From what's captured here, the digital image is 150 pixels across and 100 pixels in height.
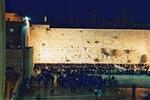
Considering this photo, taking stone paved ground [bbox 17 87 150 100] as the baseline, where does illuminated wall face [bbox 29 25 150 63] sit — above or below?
above

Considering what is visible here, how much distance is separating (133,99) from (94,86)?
2.50 metres

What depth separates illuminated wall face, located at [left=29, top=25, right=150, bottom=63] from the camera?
108 ft

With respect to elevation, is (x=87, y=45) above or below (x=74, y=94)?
above

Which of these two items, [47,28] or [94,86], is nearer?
[94,86]

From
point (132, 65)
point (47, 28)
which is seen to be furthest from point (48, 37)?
point (132, 65)

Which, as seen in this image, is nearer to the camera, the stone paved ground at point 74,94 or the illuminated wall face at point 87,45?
the stone paved ground at point 74,94

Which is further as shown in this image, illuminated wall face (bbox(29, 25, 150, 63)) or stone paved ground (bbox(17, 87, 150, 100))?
illuminated wall face (bbox(29, 25, 150, 63))

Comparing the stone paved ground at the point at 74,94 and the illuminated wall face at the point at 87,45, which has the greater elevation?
Answer: the illuminated wall face at the point at 87,45

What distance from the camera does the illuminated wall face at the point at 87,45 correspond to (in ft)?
108

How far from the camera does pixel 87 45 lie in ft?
110

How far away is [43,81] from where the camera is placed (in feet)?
68.3

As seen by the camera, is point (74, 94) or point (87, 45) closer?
point (74, 94)

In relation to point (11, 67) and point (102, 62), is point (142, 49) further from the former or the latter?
point (11, 67)

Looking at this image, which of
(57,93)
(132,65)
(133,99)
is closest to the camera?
(133,99)
